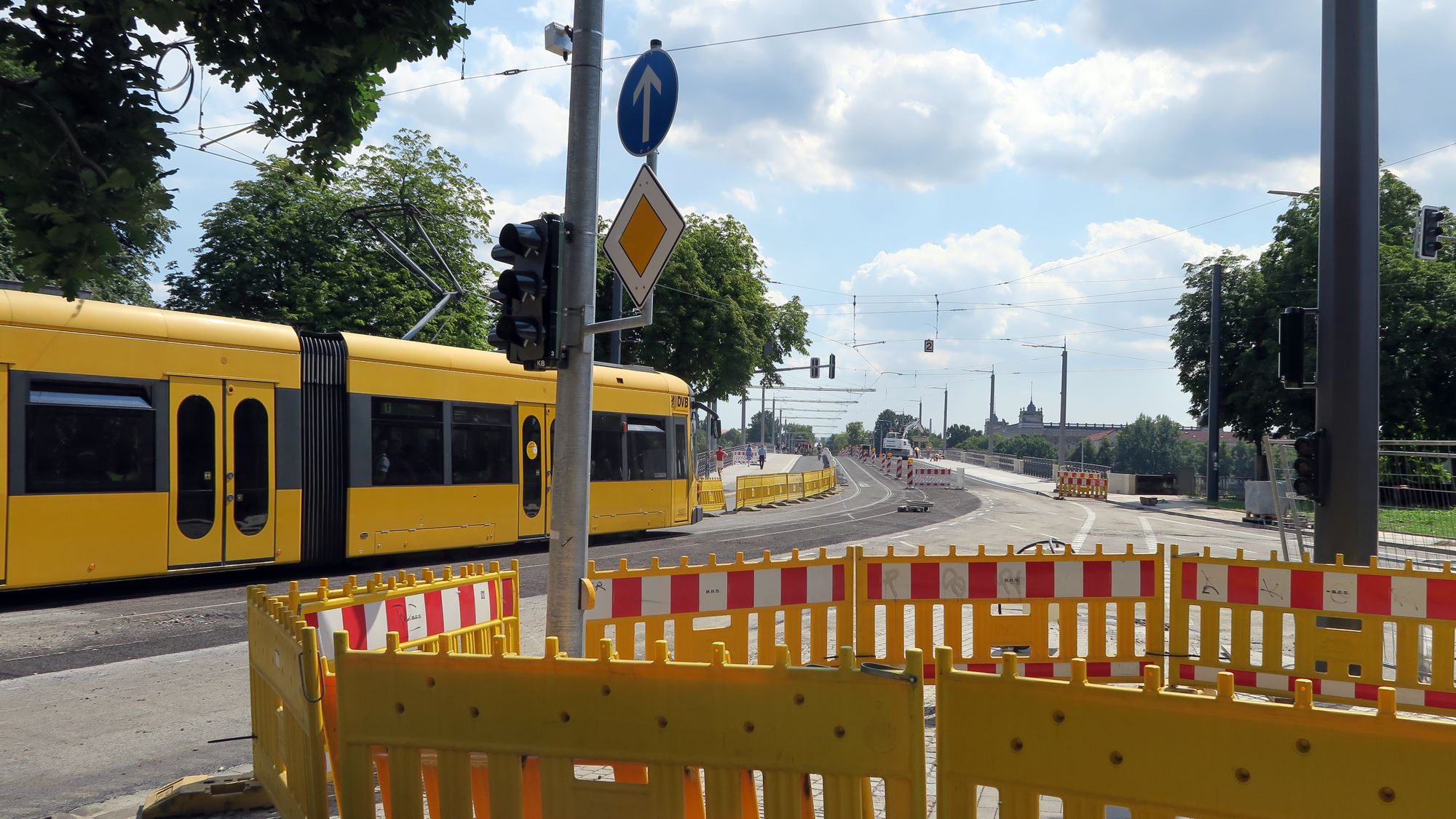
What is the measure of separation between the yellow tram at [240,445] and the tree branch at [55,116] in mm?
6714

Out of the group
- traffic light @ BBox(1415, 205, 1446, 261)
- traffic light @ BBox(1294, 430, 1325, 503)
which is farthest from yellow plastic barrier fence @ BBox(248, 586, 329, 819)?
traffic light @ BBox(1415, 205, 1446, 261)

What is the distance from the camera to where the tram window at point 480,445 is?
15133mm

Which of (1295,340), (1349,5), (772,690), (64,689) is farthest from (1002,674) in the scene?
(1349,5)

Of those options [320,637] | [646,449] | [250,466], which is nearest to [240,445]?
[250,466]

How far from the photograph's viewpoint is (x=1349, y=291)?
8531mm

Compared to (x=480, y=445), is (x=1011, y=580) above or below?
below

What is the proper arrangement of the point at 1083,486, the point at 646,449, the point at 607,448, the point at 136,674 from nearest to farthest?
the point at 136,674
the point at 607,448
the point at 646,449
the point at 1083,486

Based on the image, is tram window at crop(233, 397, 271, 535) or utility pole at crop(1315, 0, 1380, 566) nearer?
utility pole at crop(1315, 0, 1380, 566)

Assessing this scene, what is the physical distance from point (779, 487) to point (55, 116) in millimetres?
31819

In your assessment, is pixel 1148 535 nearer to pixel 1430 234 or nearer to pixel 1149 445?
pixel 1430 234

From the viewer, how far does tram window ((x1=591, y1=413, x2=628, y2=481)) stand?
17938 millimetres

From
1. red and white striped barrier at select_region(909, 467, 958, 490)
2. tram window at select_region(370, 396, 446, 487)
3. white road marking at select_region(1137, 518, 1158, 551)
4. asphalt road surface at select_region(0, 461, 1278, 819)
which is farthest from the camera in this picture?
red and white striped barrier at select_region(909, 467, 958, 490)

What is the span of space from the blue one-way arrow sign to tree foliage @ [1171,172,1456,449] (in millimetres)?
29548

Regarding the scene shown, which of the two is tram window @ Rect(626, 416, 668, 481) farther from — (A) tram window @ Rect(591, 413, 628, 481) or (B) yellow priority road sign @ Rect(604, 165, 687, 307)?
(B) yellow priority road sign @ Rect(604, 165, 687, 307)
